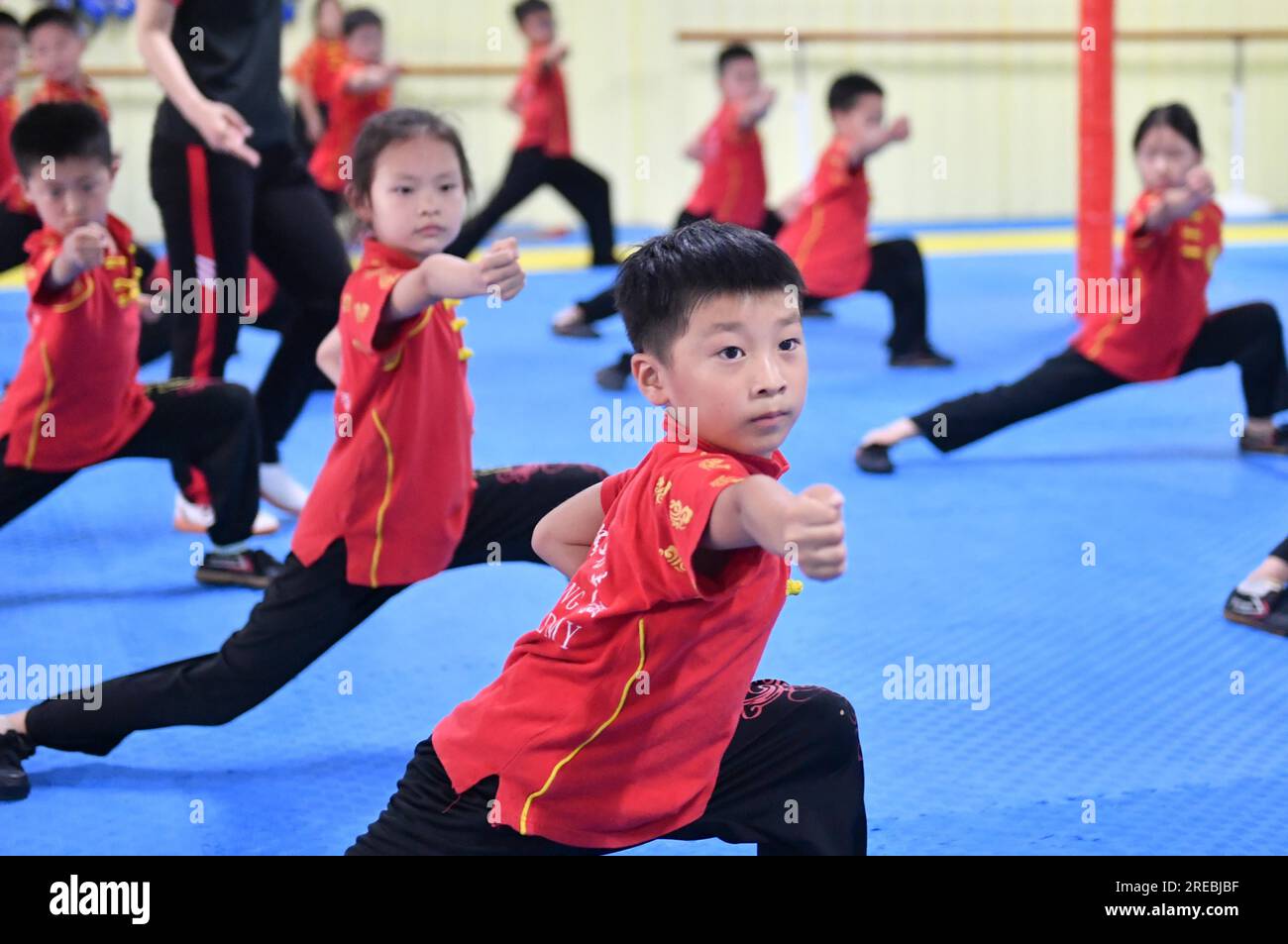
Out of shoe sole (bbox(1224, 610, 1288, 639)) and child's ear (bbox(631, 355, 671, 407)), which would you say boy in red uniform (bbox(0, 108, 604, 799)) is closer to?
child's ear (bbox(631, 355, 671, 407))

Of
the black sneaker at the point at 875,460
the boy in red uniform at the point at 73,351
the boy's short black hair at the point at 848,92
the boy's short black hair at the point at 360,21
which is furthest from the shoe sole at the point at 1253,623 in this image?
the boy's short black hair at the point at 360,21

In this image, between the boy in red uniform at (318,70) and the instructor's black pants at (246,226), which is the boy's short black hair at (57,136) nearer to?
the instructor's black pants at (246,226)

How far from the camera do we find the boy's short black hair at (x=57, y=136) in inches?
140

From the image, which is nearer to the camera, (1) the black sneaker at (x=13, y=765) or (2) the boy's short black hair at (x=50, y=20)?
(1) the black sneaker at (x=13, y=765)

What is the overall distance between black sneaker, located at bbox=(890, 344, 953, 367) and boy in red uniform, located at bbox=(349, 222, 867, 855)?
187 inches

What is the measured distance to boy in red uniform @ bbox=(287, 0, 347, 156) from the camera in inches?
359

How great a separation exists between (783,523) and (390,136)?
1529 millimetres

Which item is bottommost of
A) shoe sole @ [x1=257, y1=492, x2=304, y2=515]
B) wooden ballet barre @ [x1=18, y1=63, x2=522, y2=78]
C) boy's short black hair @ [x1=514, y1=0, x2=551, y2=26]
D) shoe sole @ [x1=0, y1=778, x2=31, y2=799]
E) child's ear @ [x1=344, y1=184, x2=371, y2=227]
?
shoe sole @ [x1=0, y1=778, x2=31, y2=799]

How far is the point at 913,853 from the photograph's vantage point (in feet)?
7.87

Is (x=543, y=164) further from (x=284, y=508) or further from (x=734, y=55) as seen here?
(x=284, y=508)

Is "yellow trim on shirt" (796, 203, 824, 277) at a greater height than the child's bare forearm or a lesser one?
greater

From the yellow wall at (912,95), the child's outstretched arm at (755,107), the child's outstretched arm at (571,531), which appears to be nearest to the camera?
the child's outstretched arm at (571,531)

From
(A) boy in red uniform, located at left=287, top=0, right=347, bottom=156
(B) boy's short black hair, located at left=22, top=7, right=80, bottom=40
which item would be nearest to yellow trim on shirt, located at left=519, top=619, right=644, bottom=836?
(B) boy's short black hair, located at left=22, top=7, right=80, bottom=40

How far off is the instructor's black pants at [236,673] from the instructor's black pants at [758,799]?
77 cm
